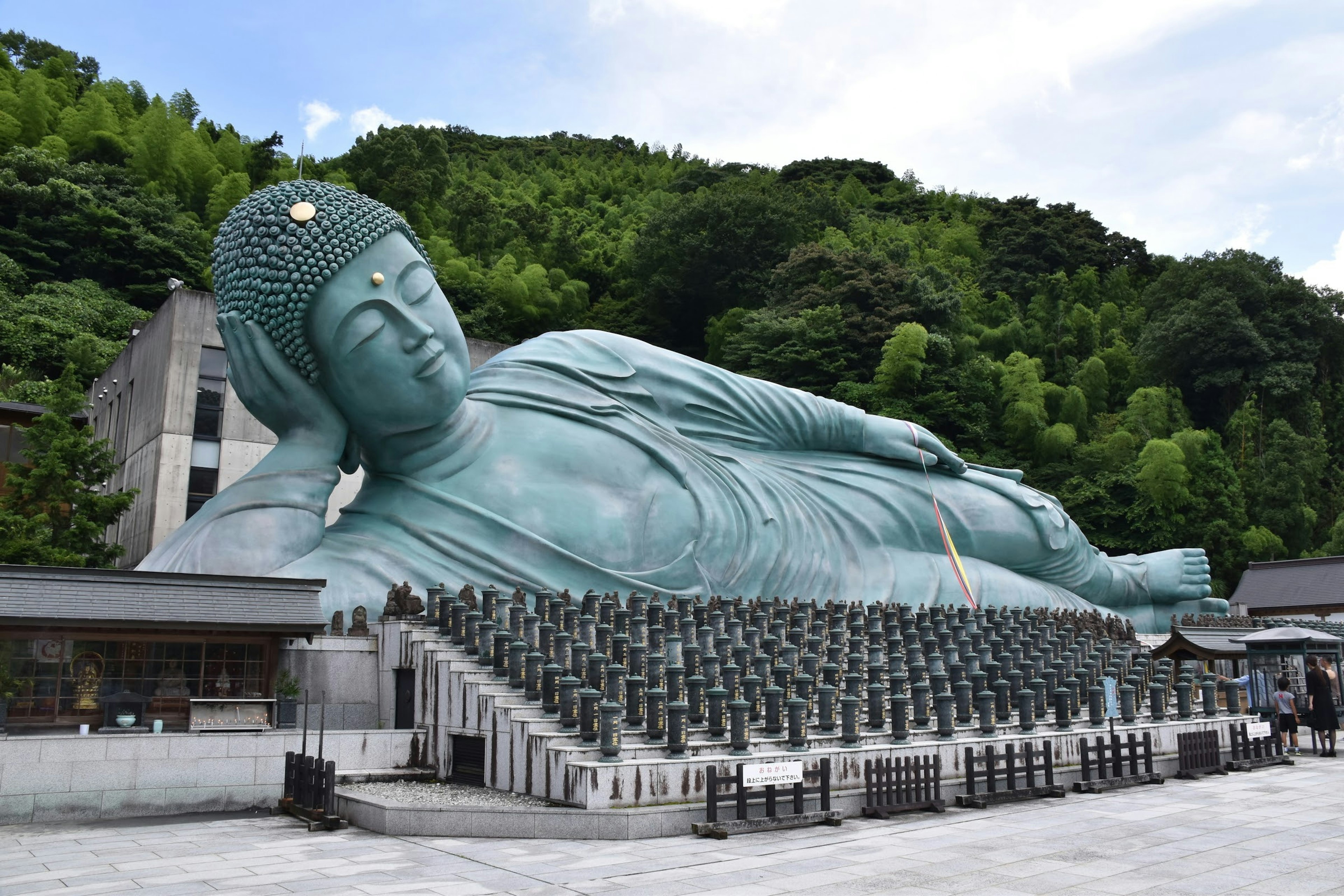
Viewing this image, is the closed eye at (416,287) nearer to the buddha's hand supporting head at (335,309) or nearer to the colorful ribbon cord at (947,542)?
the buddha's hand supporting head at (335,309)

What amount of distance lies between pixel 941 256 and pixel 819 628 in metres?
41.5

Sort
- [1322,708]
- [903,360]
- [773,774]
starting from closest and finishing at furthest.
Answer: [773,774] → [1322,708] → [903,360]

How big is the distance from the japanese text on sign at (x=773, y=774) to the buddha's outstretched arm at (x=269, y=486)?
6.12 m

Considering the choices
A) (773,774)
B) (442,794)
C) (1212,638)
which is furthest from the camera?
(1212,638)

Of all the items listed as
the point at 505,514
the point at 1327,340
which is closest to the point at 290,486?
the point at 505,514

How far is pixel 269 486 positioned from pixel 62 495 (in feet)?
21.5

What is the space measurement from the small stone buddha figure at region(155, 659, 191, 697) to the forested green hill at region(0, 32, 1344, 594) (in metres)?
22.9

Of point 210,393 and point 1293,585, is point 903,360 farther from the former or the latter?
point 210,393

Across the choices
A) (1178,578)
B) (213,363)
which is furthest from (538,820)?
(1178,578)

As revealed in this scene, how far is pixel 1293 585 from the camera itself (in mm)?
24891

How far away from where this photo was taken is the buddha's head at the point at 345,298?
1166 cm

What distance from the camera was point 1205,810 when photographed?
794 centimetres

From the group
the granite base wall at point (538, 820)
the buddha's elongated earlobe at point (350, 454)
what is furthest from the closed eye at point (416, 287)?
the granite base wall at point (538, 820)

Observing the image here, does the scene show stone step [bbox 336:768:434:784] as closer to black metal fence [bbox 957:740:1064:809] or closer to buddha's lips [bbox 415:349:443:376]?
black metal fence [bbox 957:740:1064:809]
